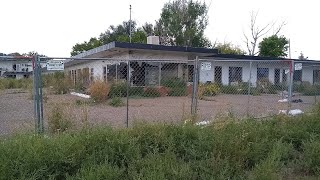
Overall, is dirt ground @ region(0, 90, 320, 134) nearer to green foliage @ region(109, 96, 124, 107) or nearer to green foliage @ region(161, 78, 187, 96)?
green foliage @ region(109, 96, 124, 107)

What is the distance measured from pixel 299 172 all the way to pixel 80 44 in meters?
70.2

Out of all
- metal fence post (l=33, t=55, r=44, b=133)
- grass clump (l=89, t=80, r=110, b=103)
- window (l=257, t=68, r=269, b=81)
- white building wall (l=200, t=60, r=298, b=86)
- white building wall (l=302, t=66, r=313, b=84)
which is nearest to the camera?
metal fence post (l=33, t=55, r=44, b=133)

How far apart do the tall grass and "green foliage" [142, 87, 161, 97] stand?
979 centimetres

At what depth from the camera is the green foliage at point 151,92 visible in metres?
15.6

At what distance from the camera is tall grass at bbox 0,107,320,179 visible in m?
4.04

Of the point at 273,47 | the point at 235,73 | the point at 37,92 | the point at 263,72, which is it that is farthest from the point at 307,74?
the point at 37,92

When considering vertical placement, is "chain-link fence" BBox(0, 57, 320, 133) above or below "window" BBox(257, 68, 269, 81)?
below

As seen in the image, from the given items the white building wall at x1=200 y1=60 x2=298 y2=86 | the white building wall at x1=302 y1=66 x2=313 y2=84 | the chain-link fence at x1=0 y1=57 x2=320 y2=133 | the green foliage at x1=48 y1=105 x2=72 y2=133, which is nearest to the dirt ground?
the chain-link fence at x1=0 y1=57 x2=320 y2=133

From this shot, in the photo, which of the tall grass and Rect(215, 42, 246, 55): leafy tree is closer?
the tall grass

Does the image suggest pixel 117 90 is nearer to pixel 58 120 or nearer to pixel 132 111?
pixel 132 111

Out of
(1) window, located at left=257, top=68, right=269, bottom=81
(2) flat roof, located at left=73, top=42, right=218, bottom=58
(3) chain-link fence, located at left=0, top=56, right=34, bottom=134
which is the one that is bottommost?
(3) chain-link fence, located at left=0, top=56, right=34, bottom=134

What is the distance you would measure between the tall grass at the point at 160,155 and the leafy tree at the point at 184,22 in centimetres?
3827

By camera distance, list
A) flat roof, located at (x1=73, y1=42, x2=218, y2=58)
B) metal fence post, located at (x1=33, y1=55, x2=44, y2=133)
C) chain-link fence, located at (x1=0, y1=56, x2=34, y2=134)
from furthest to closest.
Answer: flat roof, located at (x1=73, y1=42, x2=218, y2=58) → chain-link fence, located at (x1=0, y1=56, x2=34, y2=134) → metal fence post, located at (x1=33, y1=55, x2=44, y2=133)

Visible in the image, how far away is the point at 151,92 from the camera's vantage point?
16203mm
